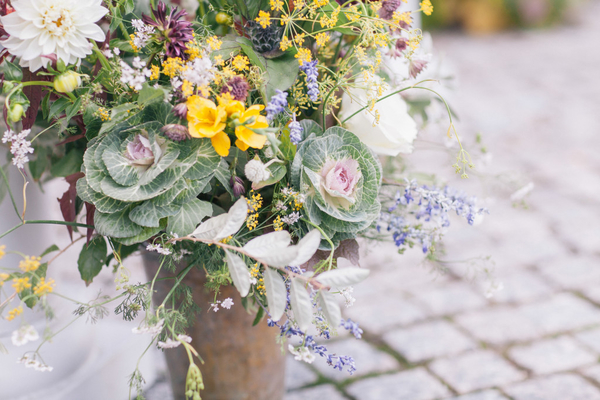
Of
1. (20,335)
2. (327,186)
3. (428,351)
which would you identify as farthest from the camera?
(428,351)

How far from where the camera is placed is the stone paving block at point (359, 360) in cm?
138

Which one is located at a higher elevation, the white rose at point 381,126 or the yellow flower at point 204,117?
the yellow flower at point 204,117

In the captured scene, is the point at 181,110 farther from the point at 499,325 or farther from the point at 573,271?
the point at 573,271

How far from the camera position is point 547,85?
11.9ft

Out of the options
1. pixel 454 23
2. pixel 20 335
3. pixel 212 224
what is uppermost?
pixel 212 224

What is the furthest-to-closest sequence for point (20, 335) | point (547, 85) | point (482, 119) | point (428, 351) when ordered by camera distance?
1. point (547, 85)
2. point (482, 119)
3. point (428, 351)
4. point (20, 335)

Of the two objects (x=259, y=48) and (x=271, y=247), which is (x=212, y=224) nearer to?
(x=271, y=247)

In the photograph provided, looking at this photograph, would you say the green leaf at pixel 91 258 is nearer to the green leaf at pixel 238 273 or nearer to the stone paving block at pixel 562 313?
the green leaf at pixel 238 273

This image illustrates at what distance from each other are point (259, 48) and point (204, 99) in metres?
0.17

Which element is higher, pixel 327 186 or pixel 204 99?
pixel 204 99

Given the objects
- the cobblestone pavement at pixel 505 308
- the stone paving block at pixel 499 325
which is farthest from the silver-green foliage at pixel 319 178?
the stone paving block at pixel 499 325

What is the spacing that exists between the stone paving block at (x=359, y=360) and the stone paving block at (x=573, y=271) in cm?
69

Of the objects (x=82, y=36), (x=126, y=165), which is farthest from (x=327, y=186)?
(x=82, y=36)

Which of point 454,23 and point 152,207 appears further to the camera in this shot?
point 454,23
